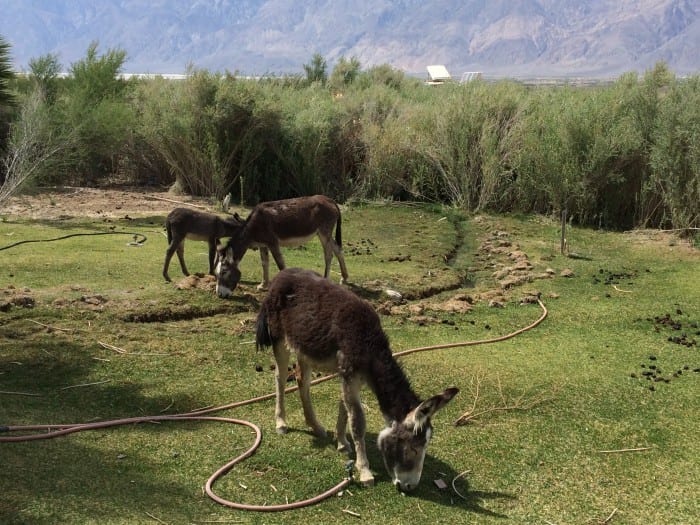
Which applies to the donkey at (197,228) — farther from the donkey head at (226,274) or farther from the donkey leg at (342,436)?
the donkey leg at (342,436)

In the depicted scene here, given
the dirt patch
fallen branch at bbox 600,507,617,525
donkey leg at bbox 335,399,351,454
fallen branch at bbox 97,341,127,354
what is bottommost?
fallen branch at bbox 600,507,617,525

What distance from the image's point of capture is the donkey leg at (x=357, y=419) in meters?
5.64

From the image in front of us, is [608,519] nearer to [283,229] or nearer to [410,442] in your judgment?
[410,442]

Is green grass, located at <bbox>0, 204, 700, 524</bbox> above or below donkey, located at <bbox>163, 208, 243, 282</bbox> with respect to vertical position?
below

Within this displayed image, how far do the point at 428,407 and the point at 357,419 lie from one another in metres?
0.69

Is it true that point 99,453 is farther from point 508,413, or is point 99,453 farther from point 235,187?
point 235,187

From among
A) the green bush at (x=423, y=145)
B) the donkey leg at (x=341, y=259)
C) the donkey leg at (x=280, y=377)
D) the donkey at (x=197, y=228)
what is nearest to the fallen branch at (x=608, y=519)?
the donkey leg at (x=280, y=377)

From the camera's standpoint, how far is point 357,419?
18.6 ft

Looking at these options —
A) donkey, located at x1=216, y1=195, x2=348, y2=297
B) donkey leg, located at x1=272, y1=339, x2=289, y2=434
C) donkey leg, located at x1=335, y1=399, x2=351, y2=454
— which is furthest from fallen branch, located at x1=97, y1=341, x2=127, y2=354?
donkey leg, located at x1=335, y1=399, x2=351, y2=454

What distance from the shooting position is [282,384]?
6.45 m

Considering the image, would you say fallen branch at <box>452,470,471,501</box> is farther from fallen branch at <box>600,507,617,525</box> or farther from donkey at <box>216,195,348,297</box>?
donkey at <box>216,195,348,297</box>

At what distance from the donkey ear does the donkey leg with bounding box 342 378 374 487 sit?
0.53 meters

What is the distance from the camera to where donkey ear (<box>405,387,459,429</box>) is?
5.19 m

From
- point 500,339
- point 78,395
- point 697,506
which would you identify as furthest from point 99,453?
point 500,339
